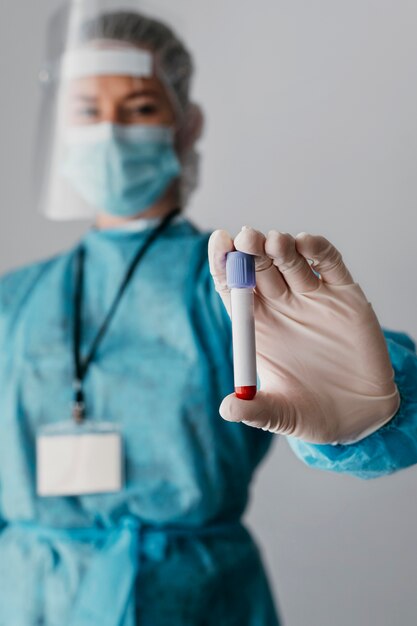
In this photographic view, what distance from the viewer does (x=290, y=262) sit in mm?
726

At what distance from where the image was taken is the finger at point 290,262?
705 mm

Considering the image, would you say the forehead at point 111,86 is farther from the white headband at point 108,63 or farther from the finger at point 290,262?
the finger at point 290,262

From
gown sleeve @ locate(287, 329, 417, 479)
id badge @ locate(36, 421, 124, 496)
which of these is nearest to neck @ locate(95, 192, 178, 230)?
id badge @ locate(36, 421, 124, 496)

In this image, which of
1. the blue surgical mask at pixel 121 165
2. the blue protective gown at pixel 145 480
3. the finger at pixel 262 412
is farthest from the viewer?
the blue surgical mask at pixel 121 165

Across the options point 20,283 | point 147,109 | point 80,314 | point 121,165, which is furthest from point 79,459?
point 147,109

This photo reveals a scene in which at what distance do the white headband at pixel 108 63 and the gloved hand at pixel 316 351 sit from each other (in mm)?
729

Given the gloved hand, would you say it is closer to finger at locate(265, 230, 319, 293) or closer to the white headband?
finger at locate(265, 230, 319, 293)

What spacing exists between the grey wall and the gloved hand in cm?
22

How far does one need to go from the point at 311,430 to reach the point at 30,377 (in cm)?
61

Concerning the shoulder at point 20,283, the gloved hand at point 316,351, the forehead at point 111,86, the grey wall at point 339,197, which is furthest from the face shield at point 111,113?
the gloved hand at point 316,351

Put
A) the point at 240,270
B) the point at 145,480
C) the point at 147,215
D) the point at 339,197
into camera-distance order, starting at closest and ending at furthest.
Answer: the point at 240,270 < the point at 339,197 < the point at 145,480 < the point at 147,215

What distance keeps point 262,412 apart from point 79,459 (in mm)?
584

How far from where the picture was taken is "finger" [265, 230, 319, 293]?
705 mm

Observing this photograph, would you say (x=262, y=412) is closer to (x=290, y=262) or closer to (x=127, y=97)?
(x=290, y=262)
